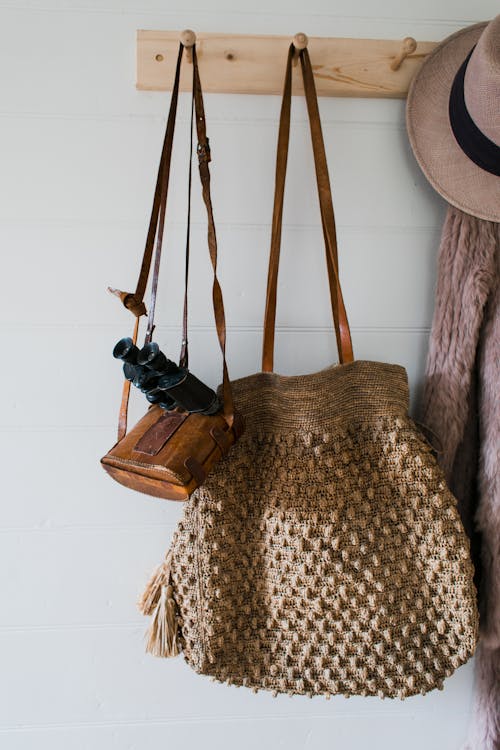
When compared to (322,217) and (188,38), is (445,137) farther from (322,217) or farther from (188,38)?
(188,38)

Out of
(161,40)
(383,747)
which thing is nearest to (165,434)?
(161,40)

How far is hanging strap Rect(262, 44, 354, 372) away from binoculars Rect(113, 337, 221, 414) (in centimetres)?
15

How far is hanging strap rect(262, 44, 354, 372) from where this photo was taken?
2.55 feet

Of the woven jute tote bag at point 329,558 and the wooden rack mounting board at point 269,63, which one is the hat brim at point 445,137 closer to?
the wooden rack mounting board at point 269,63

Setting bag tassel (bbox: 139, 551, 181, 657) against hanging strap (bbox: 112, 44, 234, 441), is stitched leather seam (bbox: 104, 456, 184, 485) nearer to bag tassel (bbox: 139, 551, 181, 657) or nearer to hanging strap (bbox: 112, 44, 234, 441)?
hanging strap (bbox: 112, 44, 234, 441)

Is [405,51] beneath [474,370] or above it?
above

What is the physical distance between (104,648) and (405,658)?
479 mm

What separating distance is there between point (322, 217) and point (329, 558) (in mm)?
477

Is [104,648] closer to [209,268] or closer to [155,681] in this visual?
[155,681]

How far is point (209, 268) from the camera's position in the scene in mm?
847

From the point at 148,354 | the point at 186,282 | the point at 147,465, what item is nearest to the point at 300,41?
the point at 186,282

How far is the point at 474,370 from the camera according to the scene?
826 mm

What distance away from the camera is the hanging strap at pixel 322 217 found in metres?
0.78

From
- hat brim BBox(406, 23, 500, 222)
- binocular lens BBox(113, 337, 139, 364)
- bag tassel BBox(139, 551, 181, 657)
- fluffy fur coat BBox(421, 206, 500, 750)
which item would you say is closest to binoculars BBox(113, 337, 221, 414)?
binocular lens BBox(113, 337, 139, 364)
